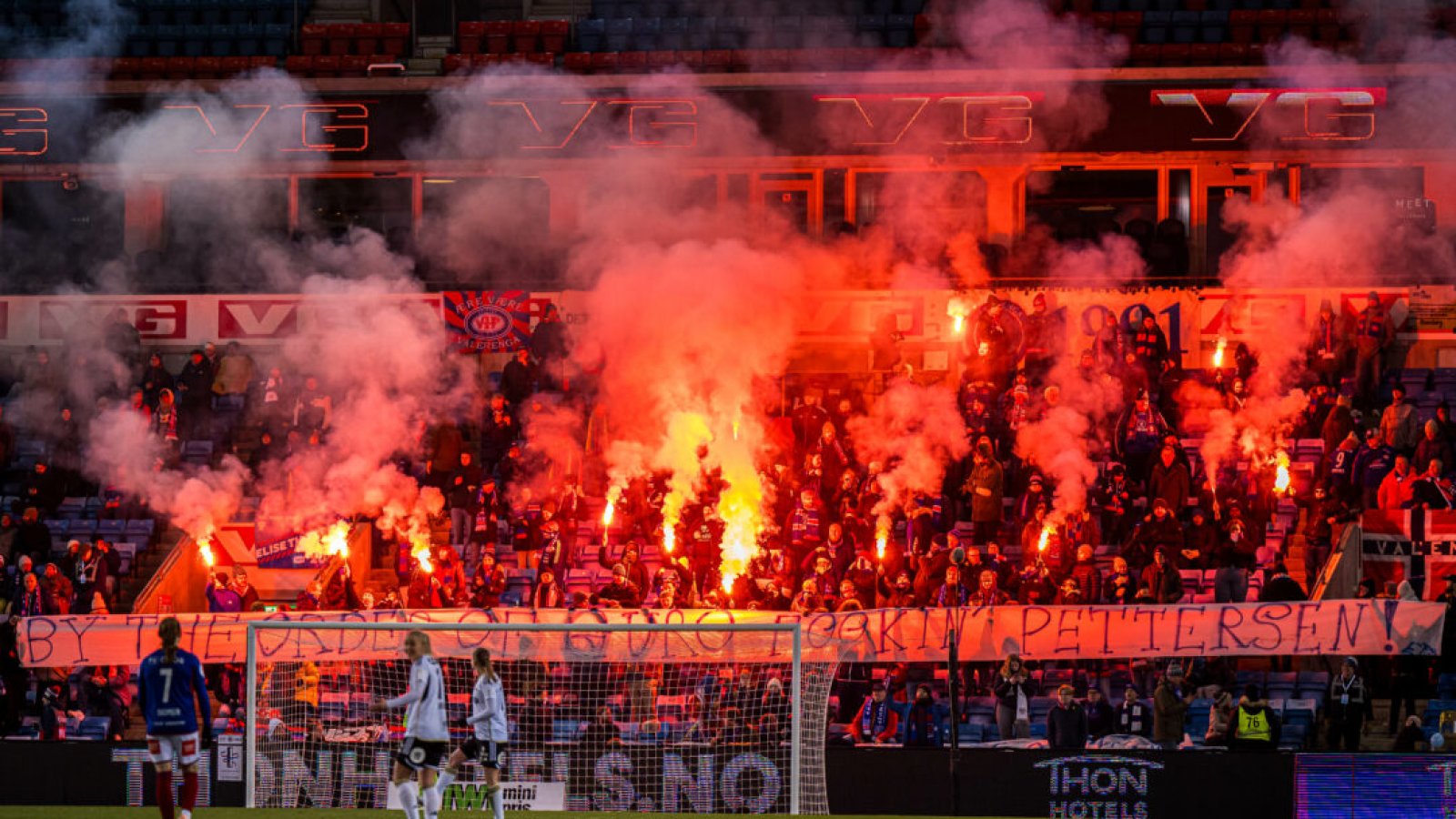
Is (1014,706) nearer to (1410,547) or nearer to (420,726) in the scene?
(1410,547)

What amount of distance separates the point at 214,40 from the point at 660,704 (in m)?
12.9

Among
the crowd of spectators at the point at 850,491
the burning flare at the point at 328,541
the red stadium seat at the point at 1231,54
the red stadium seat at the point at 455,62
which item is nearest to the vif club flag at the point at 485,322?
the crowd of spectators at the point at 850,491

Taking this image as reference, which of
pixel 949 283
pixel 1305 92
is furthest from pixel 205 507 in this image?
pixel 1305 92

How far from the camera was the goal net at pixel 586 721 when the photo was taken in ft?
46.1

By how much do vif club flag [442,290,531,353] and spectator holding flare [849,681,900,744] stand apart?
8.06 m

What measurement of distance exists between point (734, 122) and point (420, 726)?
12886mm

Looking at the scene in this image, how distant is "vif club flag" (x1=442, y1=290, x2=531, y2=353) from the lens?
22.0 meters

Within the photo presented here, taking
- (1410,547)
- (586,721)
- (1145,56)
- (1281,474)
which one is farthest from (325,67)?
(1410,547)

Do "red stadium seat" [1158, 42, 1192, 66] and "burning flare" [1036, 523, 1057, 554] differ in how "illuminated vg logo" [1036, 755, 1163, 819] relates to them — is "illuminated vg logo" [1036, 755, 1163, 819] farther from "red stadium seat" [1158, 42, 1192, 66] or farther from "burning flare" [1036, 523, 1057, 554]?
"red stadium seat" [1158, 42, 1192, 66]

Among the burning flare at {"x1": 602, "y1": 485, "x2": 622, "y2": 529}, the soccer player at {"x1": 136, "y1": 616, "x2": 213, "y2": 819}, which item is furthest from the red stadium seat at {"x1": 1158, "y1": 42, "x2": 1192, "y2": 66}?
the soccer player at {"x1": 136, "y1": 616, "x2": 213, "y2": 819}

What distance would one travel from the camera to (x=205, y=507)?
1988 centimetres

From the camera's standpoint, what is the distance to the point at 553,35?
23328mm

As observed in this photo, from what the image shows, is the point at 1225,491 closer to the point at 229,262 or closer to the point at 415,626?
the point at 415,626

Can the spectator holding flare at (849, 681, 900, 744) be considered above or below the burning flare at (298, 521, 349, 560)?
below
